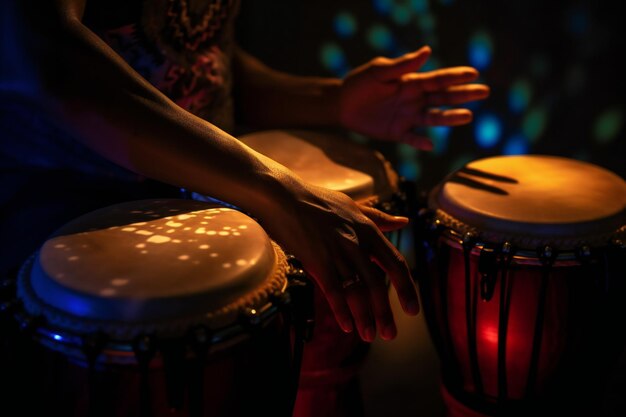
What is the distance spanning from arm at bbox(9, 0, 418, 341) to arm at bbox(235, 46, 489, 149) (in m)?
0.56

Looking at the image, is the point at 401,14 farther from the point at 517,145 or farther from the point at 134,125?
the point at 134,125

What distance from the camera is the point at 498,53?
1.75 m

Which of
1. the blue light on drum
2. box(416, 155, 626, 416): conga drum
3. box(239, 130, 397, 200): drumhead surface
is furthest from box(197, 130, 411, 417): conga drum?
the blue light on drum

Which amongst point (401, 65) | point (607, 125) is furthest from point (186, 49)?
point (607, 125)

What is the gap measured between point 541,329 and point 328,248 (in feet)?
1.52

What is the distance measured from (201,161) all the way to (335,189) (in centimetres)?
28

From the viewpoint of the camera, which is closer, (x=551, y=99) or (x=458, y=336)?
(x=458, y=336)

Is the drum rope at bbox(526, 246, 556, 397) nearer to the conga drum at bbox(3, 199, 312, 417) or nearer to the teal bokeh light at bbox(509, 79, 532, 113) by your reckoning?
the conga drum at bbox(3, 199, 312, 417)

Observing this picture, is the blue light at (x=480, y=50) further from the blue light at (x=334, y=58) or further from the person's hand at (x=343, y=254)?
the person's hand at (x=343, y=254)

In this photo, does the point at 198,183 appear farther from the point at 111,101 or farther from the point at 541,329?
the point at 541,329

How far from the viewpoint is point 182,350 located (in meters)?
0.75

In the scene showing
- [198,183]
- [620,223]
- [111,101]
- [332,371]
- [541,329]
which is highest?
[111,101]

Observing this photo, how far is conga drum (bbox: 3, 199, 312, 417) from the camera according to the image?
2.48 feet

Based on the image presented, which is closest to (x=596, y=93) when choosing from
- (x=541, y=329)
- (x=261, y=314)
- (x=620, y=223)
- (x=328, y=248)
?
(x=620, y=223)
